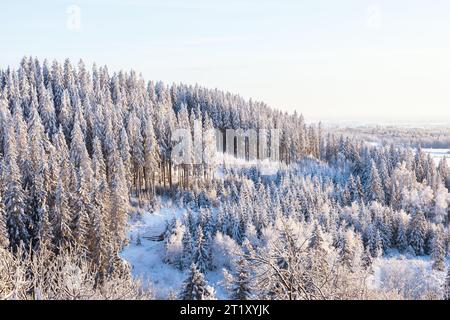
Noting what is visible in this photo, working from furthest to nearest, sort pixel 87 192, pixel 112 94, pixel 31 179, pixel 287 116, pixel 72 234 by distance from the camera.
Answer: pixel 287 116 < pixel 112 94 < pixel 31 179 < pixel 87 192 < pixel 72 234

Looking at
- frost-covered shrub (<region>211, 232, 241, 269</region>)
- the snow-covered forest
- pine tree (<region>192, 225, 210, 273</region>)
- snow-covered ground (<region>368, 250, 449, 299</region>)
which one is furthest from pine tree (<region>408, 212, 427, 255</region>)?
pine tree (<region>192, 225, 210, 273</region>)

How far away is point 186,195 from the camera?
75.6 m

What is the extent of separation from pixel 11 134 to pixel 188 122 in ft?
127

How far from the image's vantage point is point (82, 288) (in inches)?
453

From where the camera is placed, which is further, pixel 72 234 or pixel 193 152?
pixel 193 152

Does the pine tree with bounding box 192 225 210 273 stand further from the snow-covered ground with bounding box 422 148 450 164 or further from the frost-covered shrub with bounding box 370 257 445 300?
the snow-covered ground with bounding box 422 148 450 164

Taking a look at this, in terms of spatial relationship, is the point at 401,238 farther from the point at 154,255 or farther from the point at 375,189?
the point at 154,255

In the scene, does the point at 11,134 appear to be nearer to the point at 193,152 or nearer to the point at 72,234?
the point at 72,234

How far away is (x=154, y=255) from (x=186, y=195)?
2102 centimetres

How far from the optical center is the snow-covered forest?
40344 mm

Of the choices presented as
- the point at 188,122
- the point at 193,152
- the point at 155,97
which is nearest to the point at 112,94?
the point at 155,97

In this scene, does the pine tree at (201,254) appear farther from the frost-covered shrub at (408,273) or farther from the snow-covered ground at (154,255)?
the frost-covered shrub at (408,273)
